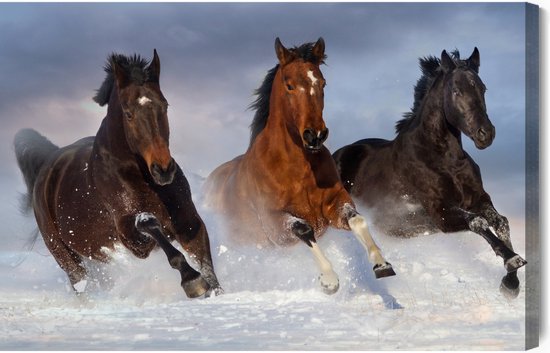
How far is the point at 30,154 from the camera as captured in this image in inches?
408

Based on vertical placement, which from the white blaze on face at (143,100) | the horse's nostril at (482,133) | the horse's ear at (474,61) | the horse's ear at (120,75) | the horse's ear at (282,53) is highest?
the horse's ear at (474,61)

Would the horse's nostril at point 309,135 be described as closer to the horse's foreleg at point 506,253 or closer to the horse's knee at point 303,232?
the horse's knee at point 303,232

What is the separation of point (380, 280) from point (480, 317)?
3.35ft

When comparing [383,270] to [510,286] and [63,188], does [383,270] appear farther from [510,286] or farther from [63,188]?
[63,188]

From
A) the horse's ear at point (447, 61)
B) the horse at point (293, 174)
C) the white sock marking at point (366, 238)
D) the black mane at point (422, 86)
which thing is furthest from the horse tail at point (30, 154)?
the horse's ear at point (447, 61)

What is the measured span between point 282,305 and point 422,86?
3016 mm

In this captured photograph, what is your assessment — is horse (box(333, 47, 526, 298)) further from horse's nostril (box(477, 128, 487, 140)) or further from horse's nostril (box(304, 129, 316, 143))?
horse's nostril (box(304, 129, 316, 143))

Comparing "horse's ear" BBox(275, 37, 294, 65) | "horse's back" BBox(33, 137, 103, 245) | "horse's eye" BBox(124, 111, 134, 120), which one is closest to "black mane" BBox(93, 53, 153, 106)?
"horse's eye" BBox(124, 111, 134, 120)

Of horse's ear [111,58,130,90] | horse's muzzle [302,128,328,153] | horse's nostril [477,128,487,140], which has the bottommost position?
horse's muzzle [302,128,328,153]

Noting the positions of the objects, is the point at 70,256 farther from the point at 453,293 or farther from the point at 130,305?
the point at 453,293

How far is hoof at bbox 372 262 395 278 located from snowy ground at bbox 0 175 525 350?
43cm

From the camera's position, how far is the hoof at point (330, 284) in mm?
8383

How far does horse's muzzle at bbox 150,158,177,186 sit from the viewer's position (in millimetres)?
8055

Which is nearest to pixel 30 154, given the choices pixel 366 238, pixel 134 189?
pixel 134 189
